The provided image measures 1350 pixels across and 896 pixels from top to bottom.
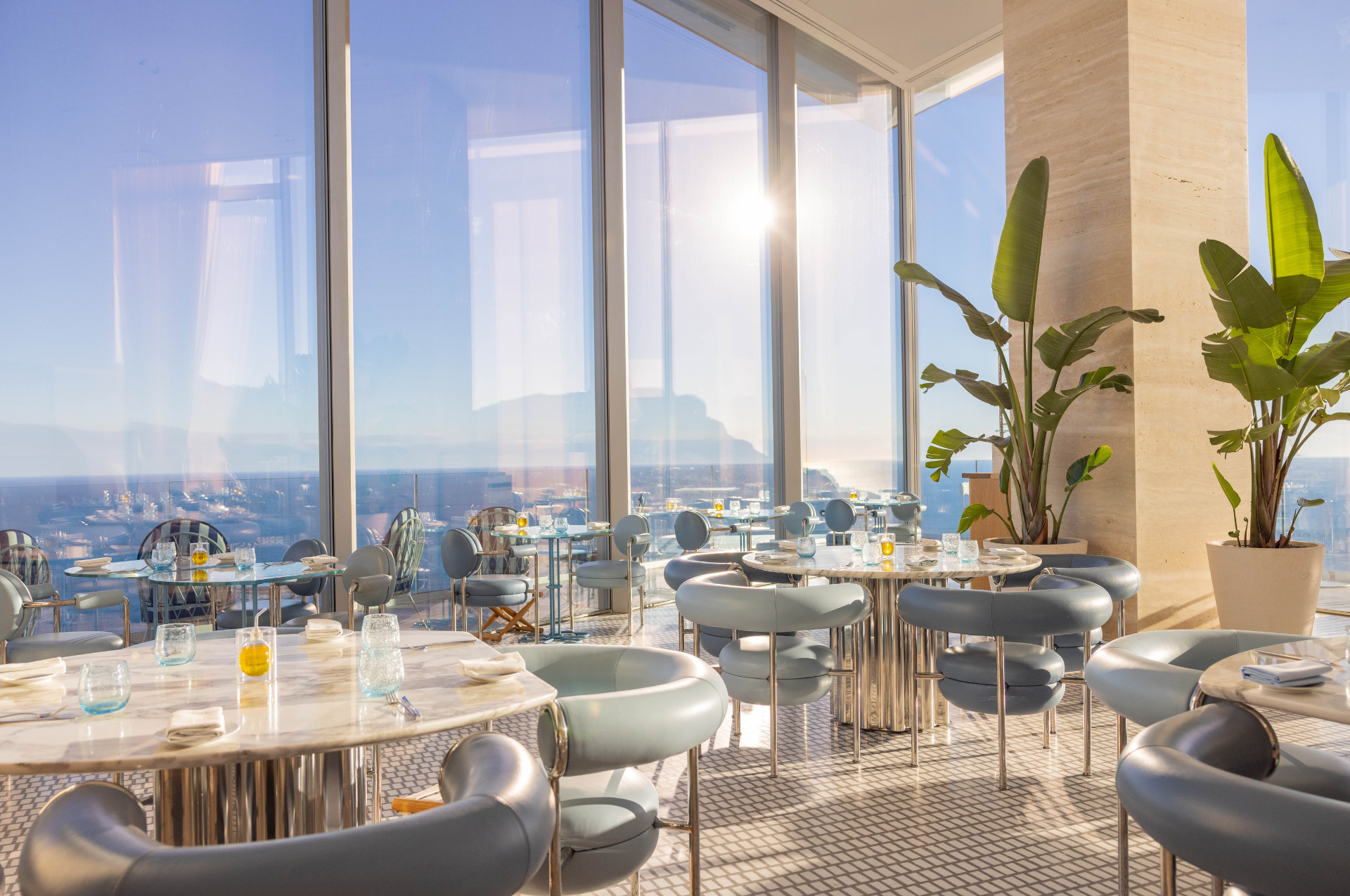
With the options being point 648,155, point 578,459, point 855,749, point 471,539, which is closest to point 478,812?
point 855,749

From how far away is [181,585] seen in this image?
4215 mm

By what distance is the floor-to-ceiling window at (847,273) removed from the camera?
829cm

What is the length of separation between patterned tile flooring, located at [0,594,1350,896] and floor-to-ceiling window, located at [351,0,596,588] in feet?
8.60

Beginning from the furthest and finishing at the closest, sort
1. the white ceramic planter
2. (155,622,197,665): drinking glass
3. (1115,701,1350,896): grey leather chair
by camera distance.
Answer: the white ceramic planter, (155,622,197,665): drinking glass, (1115,701,1350,896): grey leather chair

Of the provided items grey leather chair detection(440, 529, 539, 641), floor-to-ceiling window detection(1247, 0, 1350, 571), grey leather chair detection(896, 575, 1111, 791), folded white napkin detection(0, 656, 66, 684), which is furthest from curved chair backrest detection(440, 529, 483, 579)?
floor-to-ceiling window detection(1247, 0, 1350, 571)

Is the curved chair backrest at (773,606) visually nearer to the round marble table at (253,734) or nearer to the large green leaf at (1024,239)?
the round marble table at (253,734)

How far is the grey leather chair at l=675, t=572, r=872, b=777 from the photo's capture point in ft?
9.58

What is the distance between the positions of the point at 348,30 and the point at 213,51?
882 millimetres

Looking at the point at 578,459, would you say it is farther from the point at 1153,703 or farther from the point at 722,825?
the point at 1153,703

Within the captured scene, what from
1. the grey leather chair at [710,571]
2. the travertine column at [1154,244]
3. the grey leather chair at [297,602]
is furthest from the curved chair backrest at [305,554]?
the travertine column at [1154,244]

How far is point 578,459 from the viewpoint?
6703mm

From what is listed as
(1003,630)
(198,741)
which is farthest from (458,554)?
(198,741)

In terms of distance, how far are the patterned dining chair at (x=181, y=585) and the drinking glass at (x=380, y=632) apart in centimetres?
311

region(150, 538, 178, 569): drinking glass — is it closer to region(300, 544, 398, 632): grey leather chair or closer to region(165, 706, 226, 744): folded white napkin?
region(300, 544, 398, 632): grey leather chair
